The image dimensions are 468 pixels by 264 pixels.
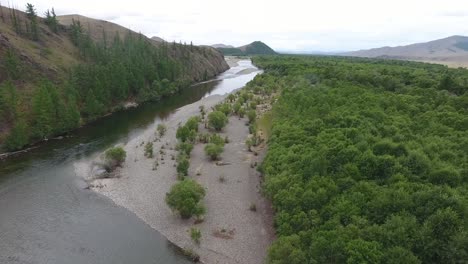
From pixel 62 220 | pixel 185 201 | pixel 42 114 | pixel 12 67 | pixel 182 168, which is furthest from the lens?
pixel 12 67

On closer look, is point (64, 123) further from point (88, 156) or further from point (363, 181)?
point (363, 181)

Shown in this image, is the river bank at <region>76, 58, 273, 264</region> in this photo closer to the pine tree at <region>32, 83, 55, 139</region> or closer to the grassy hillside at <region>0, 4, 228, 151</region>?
the pine tree at <region>32, 83, 55, 139</region>

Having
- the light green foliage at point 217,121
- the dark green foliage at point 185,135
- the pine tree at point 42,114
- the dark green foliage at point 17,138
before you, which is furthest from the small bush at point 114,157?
the light green foliage at point 217,121

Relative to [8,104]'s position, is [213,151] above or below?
below

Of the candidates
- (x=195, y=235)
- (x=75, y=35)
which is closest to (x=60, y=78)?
(x=75, y=35)

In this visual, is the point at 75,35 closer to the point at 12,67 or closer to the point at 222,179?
the point at 12,67
